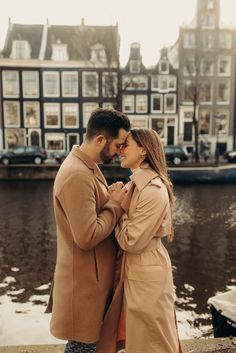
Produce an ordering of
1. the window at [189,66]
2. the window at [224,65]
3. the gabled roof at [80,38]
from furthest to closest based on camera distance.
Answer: the window at [224,65] → the gabled roof at [80,38] → the window at [189,66]

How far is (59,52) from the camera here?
30156 mm

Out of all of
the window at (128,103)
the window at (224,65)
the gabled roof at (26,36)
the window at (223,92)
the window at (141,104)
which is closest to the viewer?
the window at (128,103)

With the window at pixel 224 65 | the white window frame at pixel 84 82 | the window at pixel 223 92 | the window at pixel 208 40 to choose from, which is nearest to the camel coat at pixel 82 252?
the white window frame at pixel 84 82

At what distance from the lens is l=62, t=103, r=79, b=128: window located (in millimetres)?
29453

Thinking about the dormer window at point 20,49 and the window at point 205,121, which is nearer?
the dormer window at point 20,49

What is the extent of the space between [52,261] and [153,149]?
20.7ft

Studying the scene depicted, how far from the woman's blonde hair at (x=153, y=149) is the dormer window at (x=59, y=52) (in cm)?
2925

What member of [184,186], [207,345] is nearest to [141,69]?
[184,186]

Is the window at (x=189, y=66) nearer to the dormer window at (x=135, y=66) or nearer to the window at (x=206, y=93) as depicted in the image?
the window at (x=206, y=93)

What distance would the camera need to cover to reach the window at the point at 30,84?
95.8 ft

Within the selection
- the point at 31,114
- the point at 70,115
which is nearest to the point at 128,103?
the point at 70,115

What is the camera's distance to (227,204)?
1448 centimetres

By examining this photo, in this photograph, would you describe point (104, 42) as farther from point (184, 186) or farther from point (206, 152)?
point (184, 186)

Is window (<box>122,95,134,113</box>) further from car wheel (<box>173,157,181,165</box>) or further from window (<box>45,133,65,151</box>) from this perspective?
car wheel (<box>173,157,181,165</box>)
